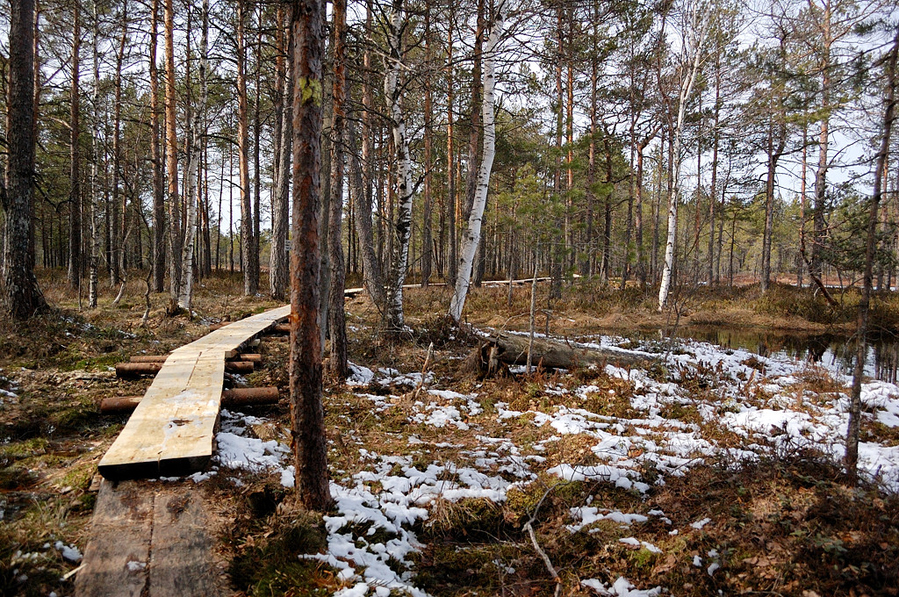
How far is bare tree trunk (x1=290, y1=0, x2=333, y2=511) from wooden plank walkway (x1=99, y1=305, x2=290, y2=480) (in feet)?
3.04

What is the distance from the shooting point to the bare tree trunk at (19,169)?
7.68 meters

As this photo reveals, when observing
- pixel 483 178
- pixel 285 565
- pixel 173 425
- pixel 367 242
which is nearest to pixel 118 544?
pixel 285 565

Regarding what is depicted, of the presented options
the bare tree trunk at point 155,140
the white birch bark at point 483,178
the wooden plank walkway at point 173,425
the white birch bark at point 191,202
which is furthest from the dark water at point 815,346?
the bare tree trunk at point 155,140

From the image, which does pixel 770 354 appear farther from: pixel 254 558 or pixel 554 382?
pixel 254 558

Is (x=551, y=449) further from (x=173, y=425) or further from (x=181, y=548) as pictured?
(x=173, y=425)

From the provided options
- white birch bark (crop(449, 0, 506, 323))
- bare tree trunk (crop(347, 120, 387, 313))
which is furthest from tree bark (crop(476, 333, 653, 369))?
bare tree trunk (crop(347, 120, 387, 313))

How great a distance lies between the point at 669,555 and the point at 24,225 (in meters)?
10.8

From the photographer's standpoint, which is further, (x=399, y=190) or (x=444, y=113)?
(x=444, y=113)

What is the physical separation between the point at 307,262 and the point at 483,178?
23.8ft

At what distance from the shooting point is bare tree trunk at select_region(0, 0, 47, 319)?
25.2 ft

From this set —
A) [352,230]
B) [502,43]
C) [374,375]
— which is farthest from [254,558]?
[352,230]

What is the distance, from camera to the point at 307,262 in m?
3.16

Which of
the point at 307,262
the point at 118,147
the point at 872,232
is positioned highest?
the point at 118,147

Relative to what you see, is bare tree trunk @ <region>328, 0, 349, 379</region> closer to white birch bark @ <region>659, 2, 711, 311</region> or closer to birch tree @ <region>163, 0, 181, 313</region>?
birch tree @ <region>163, 0, 181, 313</region>
